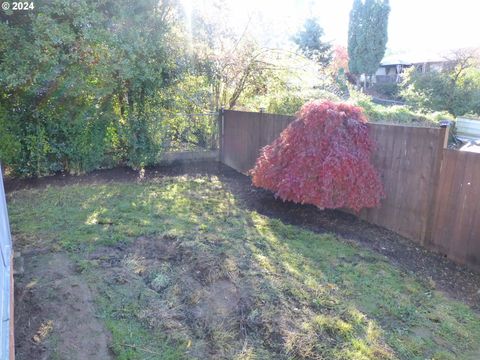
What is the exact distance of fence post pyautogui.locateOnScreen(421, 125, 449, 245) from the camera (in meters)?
4.31

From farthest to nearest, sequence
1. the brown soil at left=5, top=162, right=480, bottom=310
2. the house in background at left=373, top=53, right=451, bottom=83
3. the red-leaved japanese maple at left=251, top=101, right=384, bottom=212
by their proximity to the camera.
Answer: the house in background at left=373, top=53, right=451, bottom=83 → the red-leaved japanese maple at left=251, top=101, right=384, bottom=212 → the brown soil at left=5, top=162, right=480, bottom=310

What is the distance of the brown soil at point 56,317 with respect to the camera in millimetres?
2552

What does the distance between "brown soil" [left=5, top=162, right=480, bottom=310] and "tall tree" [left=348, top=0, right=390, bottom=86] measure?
22.9m

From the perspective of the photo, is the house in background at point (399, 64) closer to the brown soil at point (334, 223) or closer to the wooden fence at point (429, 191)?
the brown soil at point (334, 223)

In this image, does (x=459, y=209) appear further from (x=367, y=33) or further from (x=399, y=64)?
(x=399, y=64)

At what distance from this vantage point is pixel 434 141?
14.5ft

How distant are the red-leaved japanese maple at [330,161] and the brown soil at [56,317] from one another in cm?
307

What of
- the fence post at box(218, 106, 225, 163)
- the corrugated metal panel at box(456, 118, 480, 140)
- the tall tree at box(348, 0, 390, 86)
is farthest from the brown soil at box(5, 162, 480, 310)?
the tall tree at box(348, 0, 390, 86)

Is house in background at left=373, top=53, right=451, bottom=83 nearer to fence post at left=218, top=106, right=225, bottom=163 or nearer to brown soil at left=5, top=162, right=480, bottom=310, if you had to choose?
fence post at left=218, top=106, right=225, bottom=163

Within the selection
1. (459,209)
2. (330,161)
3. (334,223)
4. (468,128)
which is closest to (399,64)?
(468,128)

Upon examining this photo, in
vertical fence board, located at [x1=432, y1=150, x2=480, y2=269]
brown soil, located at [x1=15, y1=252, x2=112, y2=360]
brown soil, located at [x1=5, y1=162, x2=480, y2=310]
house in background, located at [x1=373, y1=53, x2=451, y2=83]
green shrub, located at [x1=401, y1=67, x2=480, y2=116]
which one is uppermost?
house in background, located at [x1=373, y1=53, x2=451, y2=83]

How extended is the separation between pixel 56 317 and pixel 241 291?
1496 mm

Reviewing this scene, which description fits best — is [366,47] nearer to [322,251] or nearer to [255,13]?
[255,13]

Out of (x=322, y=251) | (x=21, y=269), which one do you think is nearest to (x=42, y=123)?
(x=21, y=269)
